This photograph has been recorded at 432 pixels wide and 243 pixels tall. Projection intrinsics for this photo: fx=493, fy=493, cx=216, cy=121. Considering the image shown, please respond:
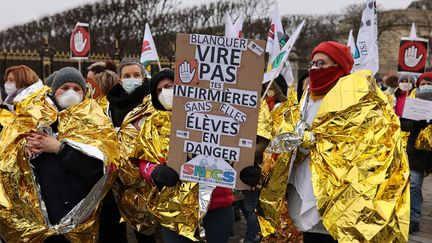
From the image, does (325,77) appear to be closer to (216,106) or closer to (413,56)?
(216,106)

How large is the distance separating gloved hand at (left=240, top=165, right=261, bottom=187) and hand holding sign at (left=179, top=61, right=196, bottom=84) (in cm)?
61

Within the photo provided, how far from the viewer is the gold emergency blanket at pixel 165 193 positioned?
3080 mm

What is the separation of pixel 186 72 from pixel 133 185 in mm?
1146

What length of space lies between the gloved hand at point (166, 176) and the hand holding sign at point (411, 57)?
5410 mm

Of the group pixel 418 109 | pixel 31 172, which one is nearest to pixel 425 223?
pixel 418 109

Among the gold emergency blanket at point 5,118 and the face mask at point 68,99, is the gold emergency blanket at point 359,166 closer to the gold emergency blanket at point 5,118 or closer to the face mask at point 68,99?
the face mask at point 68,99

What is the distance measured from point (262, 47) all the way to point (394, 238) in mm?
1257

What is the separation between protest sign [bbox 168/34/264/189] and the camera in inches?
110

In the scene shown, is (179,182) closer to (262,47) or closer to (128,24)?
(262,47)

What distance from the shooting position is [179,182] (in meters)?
3.08

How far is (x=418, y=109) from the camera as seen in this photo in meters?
5.74

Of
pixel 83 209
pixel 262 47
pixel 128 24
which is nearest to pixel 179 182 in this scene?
pixel 83 209

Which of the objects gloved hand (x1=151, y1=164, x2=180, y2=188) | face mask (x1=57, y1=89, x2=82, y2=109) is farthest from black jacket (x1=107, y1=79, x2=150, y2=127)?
gloved hand (x1=151, y1=164, x2=180, y2=188)

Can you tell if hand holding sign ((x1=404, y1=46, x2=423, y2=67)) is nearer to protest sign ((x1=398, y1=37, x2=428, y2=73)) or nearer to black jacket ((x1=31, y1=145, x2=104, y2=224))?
protest sign ((x1=398, y1=37, x2=428, y2=73))
